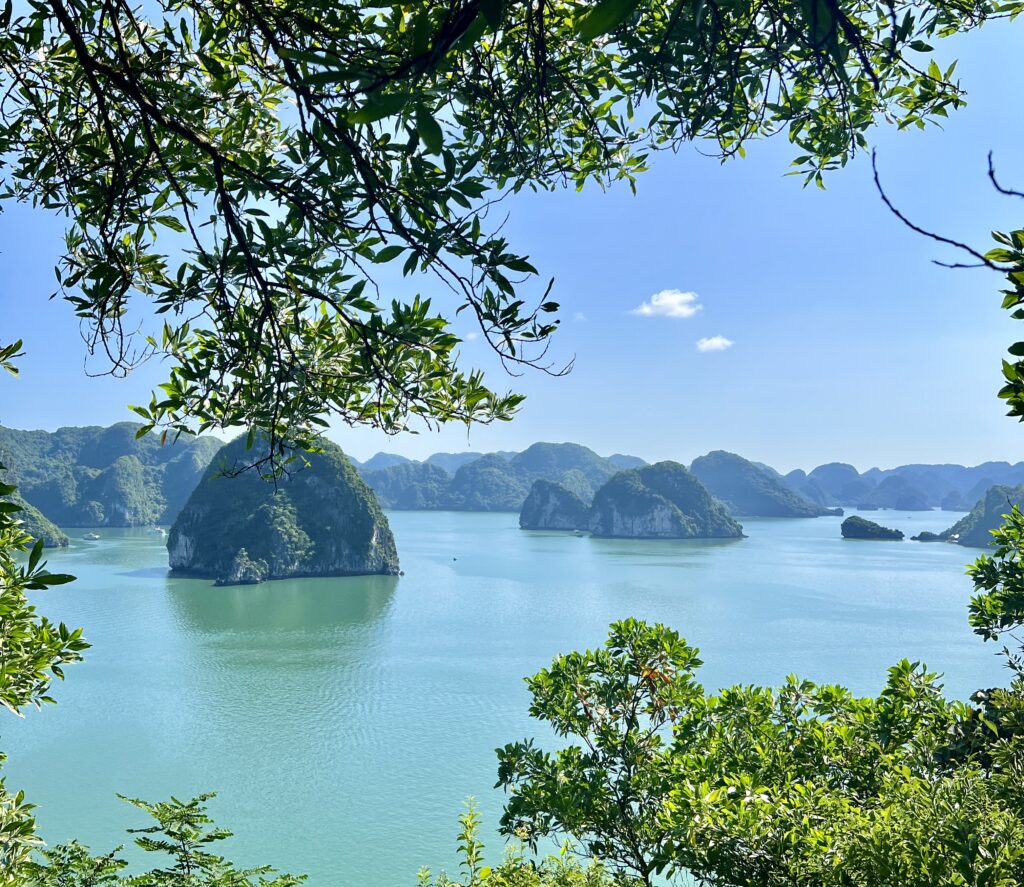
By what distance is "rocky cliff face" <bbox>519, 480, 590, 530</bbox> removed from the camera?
322ft

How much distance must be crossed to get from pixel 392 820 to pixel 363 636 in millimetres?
17947

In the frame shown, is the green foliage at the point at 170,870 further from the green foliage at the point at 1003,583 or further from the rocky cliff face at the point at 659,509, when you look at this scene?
the rocky cliff face at the point at 659,509

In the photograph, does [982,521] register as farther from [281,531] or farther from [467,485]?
[467,485]

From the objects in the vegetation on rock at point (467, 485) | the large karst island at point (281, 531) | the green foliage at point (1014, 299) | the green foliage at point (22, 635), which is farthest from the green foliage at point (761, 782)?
the vegetation on rock at point (467, 485)

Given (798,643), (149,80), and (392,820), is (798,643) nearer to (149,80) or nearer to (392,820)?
(392,820)

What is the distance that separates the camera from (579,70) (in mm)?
2398

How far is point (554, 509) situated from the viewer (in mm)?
99250

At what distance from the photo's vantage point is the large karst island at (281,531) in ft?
170

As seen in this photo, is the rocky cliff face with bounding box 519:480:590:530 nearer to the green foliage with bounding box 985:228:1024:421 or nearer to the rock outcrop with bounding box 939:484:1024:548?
the rock outcrop with bounding box 939:484:1024:548

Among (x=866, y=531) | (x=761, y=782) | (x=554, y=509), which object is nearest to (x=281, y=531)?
(x=554, y=509)

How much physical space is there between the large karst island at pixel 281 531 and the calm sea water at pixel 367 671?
3.08m

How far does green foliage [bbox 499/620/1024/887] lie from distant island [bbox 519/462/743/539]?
8428 centimetres

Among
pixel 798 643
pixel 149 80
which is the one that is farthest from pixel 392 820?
pixel 798 643

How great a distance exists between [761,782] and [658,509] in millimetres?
85464
